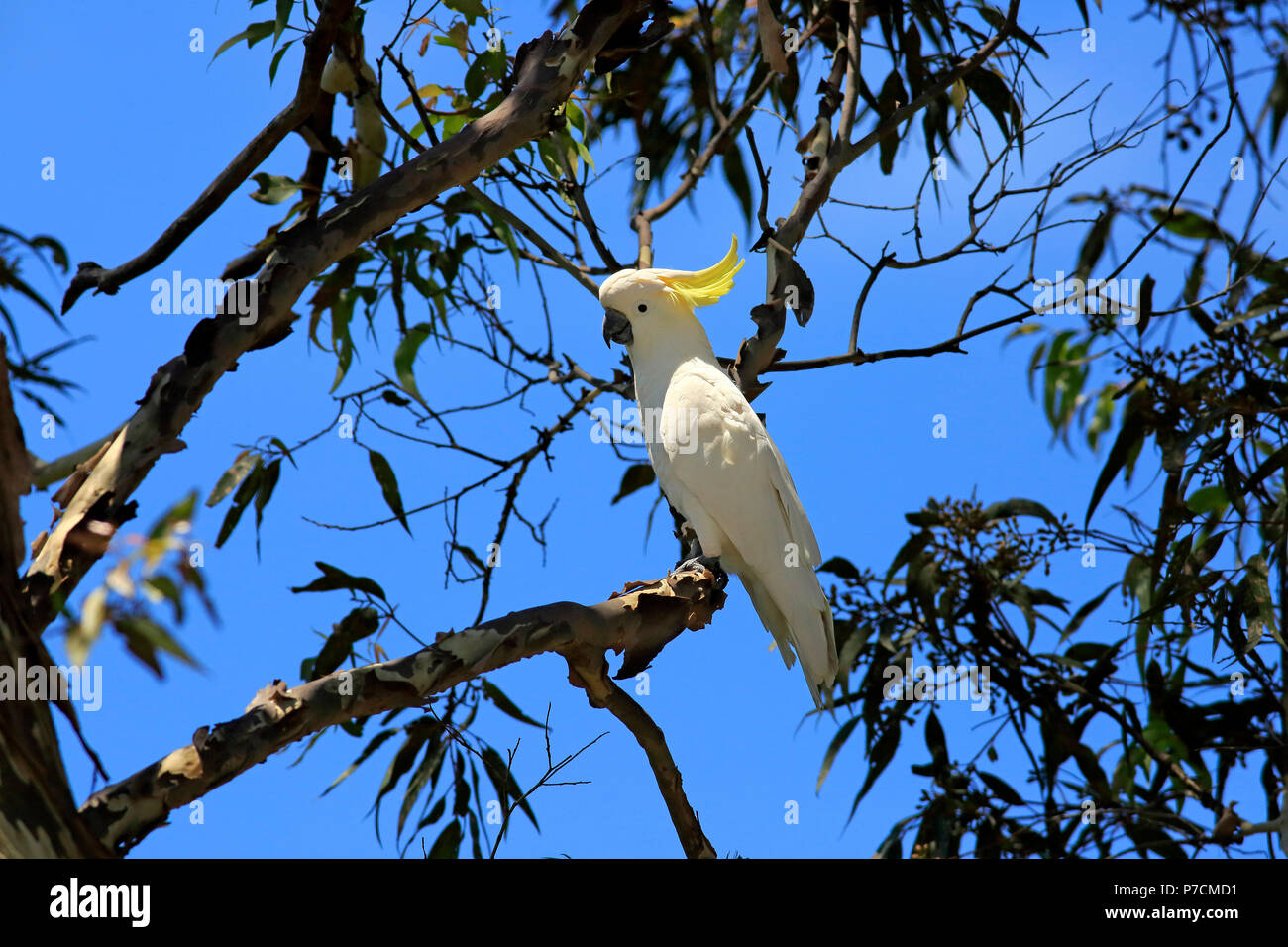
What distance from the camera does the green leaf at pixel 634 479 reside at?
286cm

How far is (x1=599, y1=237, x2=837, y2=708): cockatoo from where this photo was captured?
2188mm

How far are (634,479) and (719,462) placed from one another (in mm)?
740

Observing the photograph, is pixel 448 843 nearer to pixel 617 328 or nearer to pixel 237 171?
pixel 617 328

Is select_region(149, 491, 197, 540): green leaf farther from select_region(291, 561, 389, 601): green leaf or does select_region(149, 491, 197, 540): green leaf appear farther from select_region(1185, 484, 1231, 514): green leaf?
select_region(1185, 484, 1231, 514): green leaf

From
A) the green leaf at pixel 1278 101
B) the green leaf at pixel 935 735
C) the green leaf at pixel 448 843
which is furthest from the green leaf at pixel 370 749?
the green leaf at pixel 1278 101

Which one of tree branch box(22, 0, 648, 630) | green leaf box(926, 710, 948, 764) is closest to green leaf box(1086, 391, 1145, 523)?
green leaf box(926, 710, 948, 764)

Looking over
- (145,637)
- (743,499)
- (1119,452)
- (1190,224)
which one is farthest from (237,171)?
(1190,224)

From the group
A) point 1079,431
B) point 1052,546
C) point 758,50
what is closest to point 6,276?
point 758,50

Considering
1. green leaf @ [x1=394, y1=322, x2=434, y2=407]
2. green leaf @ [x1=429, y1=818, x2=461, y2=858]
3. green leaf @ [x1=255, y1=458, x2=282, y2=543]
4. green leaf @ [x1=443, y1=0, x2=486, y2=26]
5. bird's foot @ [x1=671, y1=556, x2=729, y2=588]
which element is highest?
green leaf @ [x1=443, y1=0, x2=486, y2=26]

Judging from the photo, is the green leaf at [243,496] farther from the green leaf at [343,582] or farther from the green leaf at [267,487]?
the green leaf at [343,582]

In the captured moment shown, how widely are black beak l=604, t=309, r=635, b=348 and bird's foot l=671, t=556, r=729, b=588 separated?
20.0 inches
